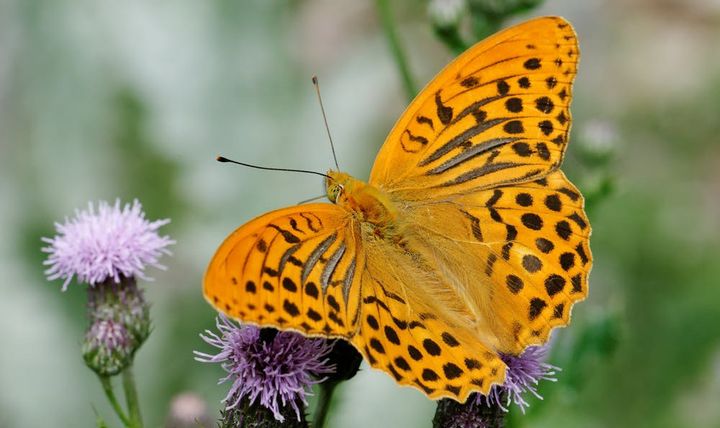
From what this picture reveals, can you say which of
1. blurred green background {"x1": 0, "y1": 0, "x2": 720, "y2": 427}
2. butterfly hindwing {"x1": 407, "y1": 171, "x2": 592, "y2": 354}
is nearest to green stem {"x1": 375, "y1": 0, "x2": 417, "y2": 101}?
butterfly hindwing {"x1": 407, "y1": 171, "x2": 592, "y2": 354}

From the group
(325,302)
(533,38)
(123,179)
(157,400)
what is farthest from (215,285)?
(123,179)

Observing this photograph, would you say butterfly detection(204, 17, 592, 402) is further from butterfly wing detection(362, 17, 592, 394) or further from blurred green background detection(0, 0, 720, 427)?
blurred green background detection(0, 0, 720, 427)

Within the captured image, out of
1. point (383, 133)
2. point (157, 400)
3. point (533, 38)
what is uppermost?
point (533, 38)

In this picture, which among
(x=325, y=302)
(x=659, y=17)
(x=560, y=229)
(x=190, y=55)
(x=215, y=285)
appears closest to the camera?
(x=215, y=285)

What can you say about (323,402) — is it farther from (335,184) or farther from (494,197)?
(494,197)

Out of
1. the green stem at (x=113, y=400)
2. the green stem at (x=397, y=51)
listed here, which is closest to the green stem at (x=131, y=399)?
the green stem at (x=113, y=400)

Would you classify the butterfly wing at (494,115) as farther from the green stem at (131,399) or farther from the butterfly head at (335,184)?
the green stem at (131,399)

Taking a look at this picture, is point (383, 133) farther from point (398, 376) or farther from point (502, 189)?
point (398, 376)
